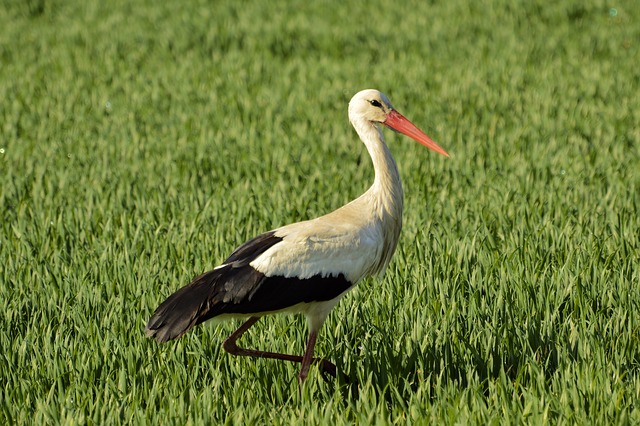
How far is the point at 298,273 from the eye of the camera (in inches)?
157

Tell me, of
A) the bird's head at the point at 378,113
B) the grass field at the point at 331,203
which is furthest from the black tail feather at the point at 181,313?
the bird's head at the point at 378,113

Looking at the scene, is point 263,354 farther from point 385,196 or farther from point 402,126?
point 402,126

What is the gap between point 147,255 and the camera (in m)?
5.70

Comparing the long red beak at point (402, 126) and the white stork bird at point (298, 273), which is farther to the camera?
the long red beak at point (402, 126)

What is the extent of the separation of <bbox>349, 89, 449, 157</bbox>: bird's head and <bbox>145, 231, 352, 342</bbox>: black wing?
81 cm

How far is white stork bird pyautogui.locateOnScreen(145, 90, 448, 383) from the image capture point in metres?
3.85

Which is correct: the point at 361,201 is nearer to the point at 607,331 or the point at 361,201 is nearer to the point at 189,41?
the point at 607,331

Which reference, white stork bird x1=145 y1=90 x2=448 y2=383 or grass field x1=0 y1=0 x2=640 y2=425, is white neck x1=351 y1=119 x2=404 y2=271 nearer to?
white stork bird x1=145 y1=90 x2=448 y2=383

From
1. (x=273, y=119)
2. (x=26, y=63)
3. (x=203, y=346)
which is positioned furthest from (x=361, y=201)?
(x=26, y=63)

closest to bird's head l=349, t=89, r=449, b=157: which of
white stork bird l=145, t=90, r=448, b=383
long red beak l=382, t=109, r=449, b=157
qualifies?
long red beak l=382, t=109, r=449, b=157

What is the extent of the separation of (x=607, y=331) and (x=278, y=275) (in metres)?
1.65

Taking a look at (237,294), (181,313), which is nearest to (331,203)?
(237,294)

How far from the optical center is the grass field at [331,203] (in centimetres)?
394

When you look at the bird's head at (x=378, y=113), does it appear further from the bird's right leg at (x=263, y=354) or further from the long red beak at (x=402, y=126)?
the bird's right leg at (x=263, y=354)
